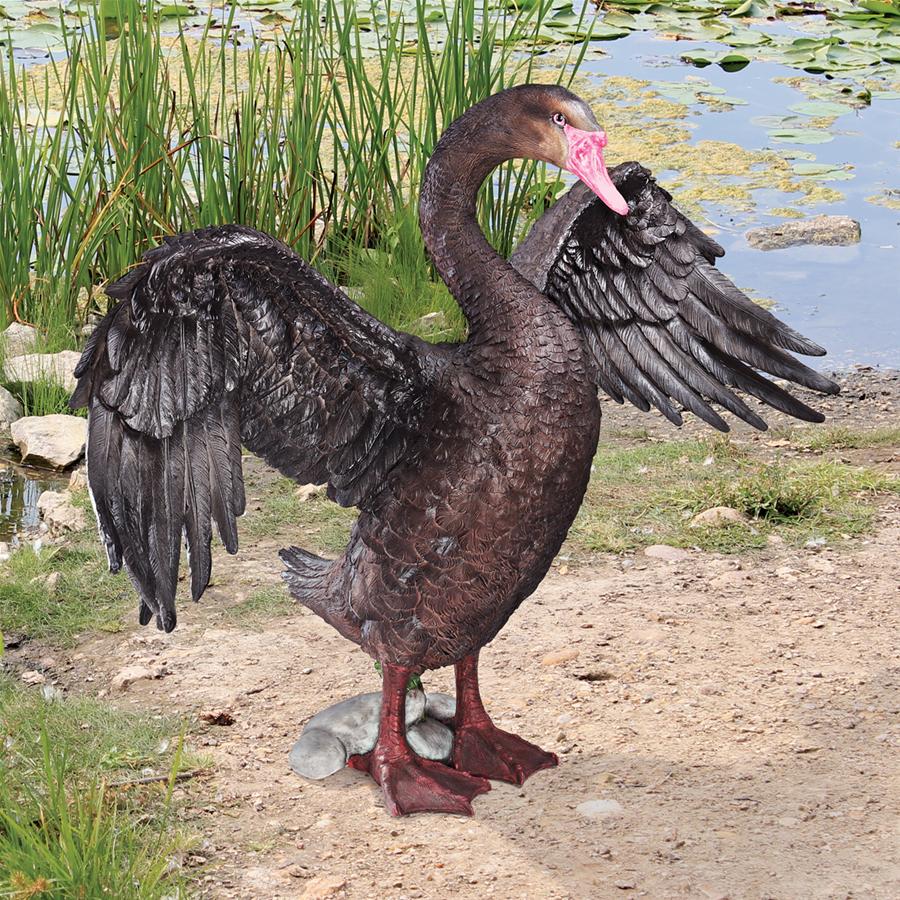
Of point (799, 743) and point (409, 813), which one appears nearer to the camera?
point (409, 813)

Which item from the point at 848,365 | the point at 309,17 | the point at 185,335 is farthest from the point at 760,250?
the point at 185,335

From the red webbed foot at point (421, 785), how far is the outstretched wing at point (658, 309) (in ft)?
3.53

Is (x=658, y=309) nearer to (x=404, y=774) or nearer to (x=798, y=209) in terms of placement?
(x=404, y=774)

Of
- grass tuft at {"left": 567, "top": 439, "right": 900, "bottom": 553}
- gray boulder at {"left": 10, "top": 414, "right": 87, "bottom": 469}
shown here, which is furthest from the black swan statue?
gray boulder at {"left": 10, "top": 414, "right": 87, "bottom": 469}

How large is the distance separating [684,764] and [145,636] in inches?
68.7

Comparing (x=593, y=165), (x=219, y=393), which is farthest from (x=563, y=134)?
(x=219, y=393)

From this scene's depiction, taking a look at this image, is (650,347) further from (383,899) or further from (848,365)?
(848,365)

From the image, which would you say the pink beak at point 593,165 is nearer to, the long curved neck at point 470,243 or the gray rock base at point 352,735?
the long curved neck at point 470,243

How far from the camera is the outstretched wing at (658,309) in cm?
372

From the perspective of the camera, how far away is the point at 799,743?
3.90 meters

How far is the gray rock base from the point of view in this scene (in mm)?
3805

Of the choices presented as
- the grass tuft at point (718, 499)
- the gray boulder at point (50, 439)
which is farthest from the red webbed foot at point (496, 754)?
the gray boulder at point (50, 439)

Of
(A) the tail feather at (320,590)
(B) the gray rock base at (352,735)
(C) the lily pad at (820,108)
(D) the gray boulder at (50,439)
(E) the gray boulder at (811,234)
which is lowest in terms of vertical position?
(D) the gray boulder at (50,439)

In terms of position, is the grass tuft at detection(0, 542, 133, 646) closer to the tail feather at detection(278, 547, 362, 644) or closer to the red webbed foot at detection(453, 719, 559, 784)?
the tail feather at detection(278, 547, 362, 644)
